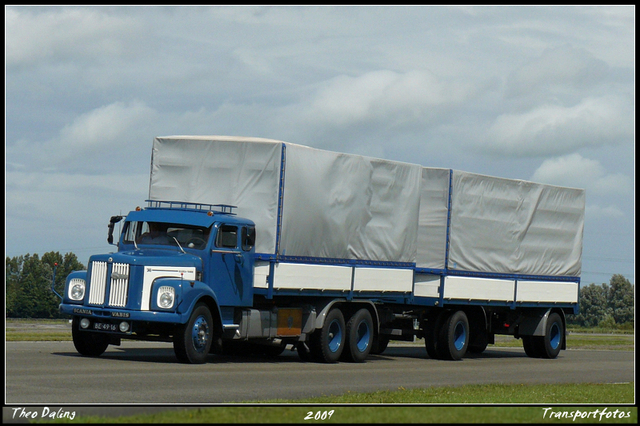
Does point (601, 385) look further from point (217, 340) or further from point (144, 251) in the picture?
point (144, 251)

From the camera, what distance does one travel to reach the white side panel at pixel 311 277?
20078 millimetres

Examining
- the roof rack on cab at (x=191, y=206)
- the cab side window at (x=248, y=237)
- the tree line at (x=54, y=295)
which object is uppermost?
the roof rack on cab at (x=191, y=206)

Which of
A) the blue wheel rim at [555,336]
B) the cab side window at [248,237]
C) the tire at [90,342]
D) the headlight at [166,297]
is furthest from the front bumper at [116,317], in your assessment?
the blue wheel rim at [555,336]

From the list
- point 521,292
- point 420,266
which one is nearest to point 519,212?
point 521,292

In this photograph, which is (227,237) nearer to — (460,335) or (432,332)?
(432,332)

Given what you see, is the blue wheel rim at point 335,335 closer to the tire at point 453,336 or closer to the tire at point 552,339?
the tire at point 453,336

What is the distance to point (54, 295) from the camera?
94.6 meters

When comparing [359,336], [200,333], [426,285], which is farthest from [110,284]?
[426,285]

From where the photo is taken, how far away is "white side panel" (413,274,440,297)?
24.3 m

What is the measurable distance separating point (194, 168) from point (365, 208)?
4235mm

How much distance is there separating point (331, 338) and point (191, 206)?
4195mm

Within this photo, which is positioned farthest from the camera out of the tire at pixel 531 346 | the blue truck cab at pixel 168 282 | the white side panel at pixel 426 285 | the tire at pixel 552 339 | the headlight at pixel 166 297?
the tire at pixel 531 346

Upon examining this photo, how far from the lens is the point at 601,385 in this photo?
17.8 metres

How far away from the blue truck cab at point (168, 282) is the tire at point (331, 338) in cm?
222
